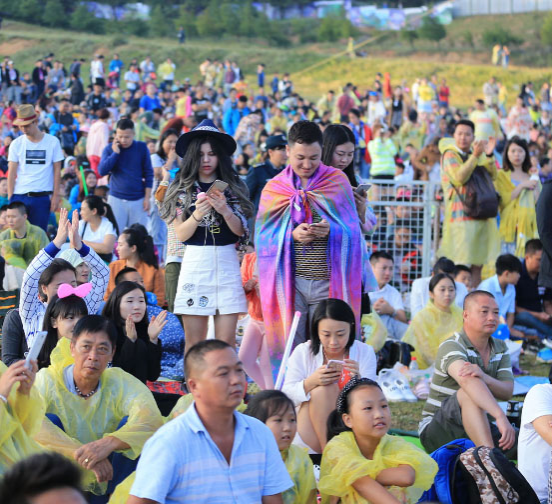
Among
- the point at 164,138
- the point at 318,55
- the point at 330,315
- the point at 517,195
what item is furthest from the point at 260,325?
the point at 318,55

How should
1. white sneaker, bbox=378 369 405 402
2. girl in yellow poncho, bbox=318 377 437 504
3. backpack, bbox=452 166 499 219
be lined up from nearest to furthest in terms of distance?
girl in yellow poncho, bbox=318 377 437 504 < white sneaker, bbox=378 369 405 402 < backpack, bbox=452 166 499 219

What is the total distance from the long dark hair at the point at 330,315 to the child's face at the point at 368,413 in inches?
35.6

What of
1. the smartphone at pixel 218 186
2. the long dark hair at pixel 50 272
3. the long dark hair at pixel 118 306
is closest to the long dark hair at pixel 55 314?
the long dark hair at pixel 50 272

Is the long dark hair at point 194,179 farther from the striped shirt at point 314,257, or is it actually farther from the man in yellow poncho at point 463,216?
the man in yellow poncho at point 463,216

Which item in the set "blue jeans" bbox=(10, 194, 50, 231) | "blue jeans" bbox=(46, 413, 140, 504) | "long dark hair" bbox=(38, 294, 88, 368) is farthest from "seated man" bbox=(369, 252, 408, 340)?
"blue jeans" bbox=(46, 413, 140, 504)

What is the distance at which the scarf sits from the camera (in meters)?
5.71

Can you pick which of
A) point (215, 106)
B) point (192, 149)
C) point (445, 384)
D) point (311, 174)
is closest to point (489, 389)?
point (445, 384)

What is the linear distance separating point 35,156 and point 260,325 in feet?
12.4

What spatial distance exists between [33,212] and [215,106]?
58.0 ft

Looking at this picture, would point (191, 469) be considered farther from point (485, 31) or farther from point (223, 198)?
point (485, 31)

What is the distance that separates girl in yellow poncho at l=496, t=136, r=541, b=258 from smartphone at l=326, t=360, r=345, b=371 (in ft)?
16.5

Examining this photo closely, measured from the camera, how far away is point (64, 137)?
57.8 feet

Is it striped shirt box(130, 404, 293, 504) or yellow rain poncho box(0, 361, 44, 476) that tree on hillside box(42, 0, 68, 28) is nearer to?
yellow rain poncho box(0, 361, 44, 476)

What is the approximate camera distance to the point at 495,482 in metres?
4.29
